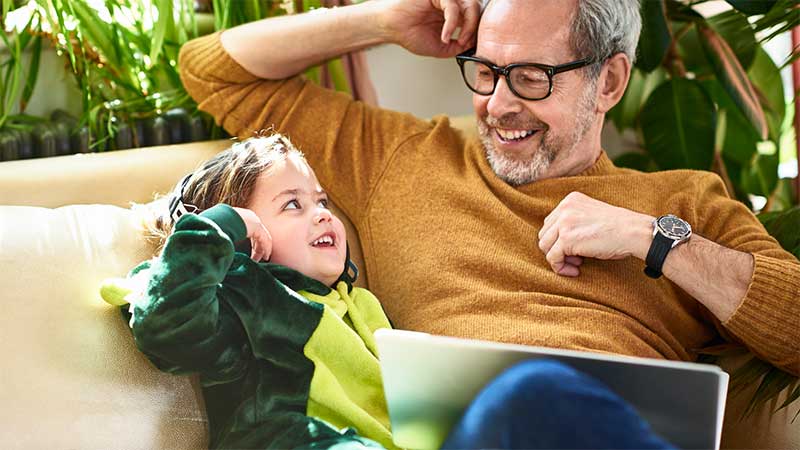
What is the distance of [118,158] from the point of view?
1.78 meters

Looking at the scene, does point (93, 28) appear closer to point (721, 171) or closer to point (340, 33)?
point (340, 33)

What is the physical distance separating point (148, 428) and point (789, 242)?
1239 millimetres

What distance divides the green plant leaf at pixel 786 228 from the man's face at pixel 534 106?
40cm

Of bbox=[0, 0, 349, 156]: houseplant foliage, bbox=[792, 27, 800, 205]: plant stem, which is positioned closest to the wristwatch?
bbox=[0, 0, 349, 156]: houseplant foliage

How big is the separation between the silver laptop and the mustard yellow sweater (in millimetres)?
494

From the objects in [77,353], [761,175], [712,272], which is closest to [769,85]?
[761,175]

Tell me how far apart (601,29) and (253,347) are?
3.01 feet

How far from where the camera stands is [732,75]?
7.93 feet

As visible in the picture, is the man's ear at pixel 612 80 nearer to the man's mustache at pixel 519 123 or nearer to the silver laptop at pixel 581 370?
the man's mustache at pixel 519 123

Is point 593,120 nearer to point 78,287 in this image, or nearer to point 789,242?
point 789,242

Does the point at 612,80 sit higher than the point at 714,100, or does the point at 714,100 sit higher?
the point at 612,80

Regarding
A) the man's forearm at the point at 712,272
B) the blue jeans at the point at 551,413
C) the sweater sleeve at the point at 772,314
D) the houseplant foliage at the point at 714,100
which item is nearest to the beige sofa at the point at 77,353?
the sweater sleeve at the point at 772,314

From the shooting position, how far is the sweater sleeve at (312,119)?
74.5 inches

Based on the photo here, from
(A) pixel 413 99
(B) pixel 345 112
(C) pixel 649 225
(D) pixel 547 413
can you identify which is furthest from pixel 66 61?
(D) pixel 547 413
